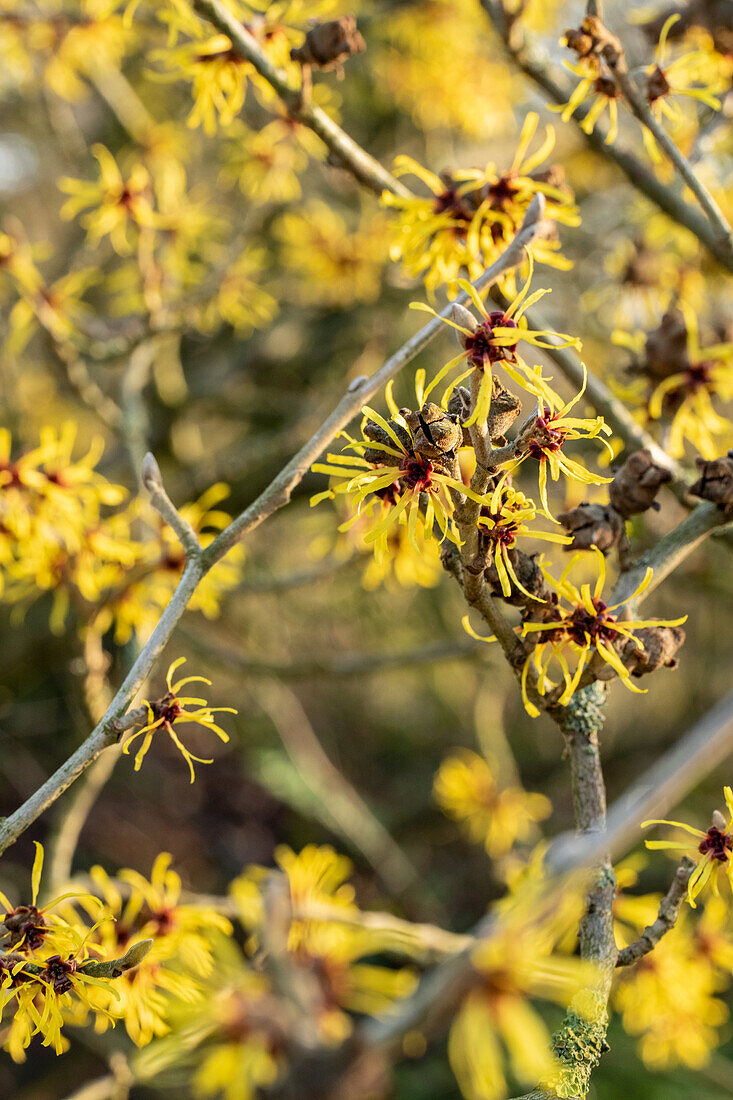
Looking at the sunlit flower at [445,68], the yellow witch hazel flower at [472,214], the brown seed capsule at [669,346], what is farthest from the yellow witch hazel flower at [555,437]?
the sunlit flower at [445,68]

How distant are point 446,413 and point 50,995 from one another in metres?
0.94

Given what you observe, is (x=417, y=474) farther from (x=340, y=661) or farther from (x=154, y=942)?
(x=340, y=661)

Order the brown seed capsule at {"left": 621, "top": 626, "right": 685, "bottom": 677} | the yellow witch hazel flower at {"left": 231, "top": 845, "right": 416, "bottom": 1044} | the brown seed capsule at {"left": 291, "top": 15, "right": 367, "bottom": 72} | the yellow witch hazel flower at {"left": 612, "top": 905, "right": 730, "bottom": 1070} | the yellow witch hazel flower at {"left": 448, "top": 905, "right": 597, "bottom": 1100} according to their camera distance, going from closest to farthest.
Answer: the yellow witch hazel flower at {"left": 448, "top": 905, "right": 597, "bottom": 1100} → the brown seed capsule at {"left": 621, "top": 626, "right": 685, "bottom": 677} → the brown seed capsule at {"left": 291, "top": 15, "right": 367, "bottom": 72} → the yellow witch hazel flower at {"left": 231, "top": 845, "right": 416, "bottom": 1044} → the yellow witch hazel flower at {"left": 612, "top": 905, "right": 730, "bottom": 1070}

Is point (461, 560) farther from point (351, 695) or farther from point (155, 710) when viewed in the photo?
point (351, 695)

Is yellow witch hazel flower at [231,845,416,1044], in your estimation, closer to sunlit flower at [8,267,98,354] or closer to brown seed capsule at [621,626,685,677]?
brown seed capsule at [621,626,685,677]

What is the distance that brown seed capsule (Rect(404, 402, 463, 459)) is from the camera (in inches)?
39.3

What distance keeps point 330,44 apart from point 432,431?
101 cm

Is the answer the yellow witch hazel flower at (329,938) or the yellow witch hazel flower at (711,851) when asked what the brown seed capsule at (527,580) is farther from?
the yellow witch hazel flower at (329,938)

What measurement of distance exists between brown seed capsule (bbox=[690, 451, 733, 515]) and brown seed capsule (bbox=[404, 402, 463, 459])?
1.80 feet

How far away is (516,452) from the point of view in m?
1.03

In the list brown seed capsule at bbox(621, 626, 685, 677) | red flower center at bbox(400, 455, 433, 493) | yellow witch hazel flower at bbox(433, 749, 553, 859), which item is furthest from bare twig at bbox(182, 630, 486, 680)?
red flower center at bbox(400, 455, 433, 493)

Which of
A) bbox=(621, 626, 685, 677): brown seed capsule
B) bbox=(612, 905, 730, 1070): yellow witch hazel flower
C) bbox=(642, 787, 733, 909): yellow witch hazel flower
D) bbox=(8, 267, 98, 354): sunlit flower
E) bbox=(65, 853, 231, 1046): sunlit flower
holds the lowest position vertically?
bbox=(612, 905, 730, 1070): yellow witch hazel flower

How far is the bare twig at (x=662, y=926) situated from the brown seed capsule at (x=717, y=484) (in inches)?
23.1

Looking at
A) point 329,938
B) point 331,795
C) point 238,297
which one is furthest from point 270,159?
Answer: point 331,795
